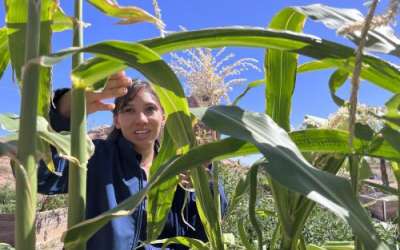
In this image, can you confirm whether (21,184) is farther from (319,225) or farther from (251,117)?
(319,225)

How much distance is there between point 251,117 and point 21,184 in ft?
0.70

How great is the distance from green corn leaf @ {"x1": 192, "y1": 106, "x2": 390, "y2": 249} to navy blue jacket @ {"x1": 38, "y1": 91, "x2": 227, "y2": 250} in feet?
1.96

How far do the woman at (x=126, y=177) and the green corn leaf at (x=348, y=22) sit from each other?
441 millimetres

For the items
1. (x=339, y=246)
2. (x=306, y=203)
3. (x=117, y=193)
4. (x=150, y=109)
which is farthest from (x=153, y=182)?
(x=150, y=109)

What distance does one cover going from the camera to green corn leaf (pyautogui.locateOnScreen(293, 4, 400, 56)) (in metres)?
0.51

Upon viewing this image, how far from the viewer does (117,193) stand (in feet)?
3.73

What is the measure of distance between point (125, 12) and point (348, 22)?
23cm

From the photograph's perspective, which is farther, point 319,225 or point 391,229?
point 319,225

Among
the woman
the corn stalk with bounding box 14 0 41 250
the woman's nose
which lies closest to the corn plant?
the corn stalk with bounding box 14 0 41 250

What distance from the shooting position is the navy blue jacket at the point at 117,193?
1.05 meters

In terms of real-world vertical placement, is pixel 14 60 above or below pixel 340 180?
above

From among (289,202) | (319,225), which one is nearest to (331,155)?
(289,202)

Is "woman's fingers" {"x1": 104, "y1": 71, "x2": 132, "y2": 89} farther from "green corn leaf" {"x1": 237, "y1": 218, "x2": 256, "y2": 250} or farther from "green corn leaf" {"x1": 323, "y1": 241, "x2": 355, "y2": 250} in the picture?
"green corn leaf" {"x1": 323, "y1": 241, "x2": 355, "y2": 250}

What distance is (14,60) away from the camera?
0.52 metres
